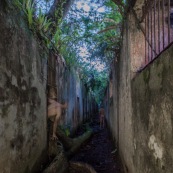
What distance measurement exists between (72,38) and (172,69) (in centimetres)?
573

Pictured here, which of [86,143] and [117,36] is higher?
[117,36]

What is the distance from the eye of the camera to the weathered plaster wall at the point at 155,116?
1.96 m

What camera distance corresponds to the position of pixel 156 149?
2.36 m

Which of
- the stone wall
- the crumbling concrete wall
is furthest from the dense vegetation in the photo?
the crumbling concrete wall

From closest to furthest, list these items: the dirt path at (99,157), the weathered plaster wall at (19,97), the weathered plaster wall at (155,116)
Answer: the weathered plaster wall at (155,116) < the weathered plaster wall at (19,97) < the dirt path at (99,157)

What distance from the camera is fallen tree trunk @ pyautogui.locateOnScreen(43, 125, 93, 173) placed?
4.76m

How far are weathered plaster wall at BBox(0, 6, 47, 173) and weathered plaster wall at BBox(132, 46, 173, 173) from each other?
1.95 m

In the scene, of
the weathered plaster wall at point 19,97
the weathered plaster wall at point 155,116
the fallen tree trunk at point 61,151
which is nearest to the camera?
the weathered plaster wall at point 155,116

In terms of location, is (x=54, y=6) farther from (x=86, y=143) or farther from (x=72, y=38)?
(x=86, y=143)

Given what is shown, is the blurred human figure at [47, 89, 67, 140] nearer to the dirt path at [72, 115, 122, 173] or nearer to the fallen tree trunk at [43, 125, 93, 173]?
the fallen tree trunk at [43, 125, 93, 173]

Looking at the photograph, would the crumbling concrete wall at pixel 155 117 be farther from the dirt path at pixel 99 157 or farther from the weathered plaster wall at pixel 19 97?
the dirt path at pixel 99 157

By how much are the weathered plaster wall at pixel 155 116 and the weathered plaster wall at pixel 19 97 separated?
1946 millimetres

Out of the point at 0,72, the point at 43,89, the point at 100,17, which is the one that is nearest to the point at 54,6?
the point at 100,17

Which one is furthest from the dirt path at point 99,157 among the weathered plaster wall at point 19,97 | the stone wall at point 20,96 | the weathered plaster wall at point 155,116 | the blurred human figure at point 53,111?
the weathered plaster wall at point 155,116
